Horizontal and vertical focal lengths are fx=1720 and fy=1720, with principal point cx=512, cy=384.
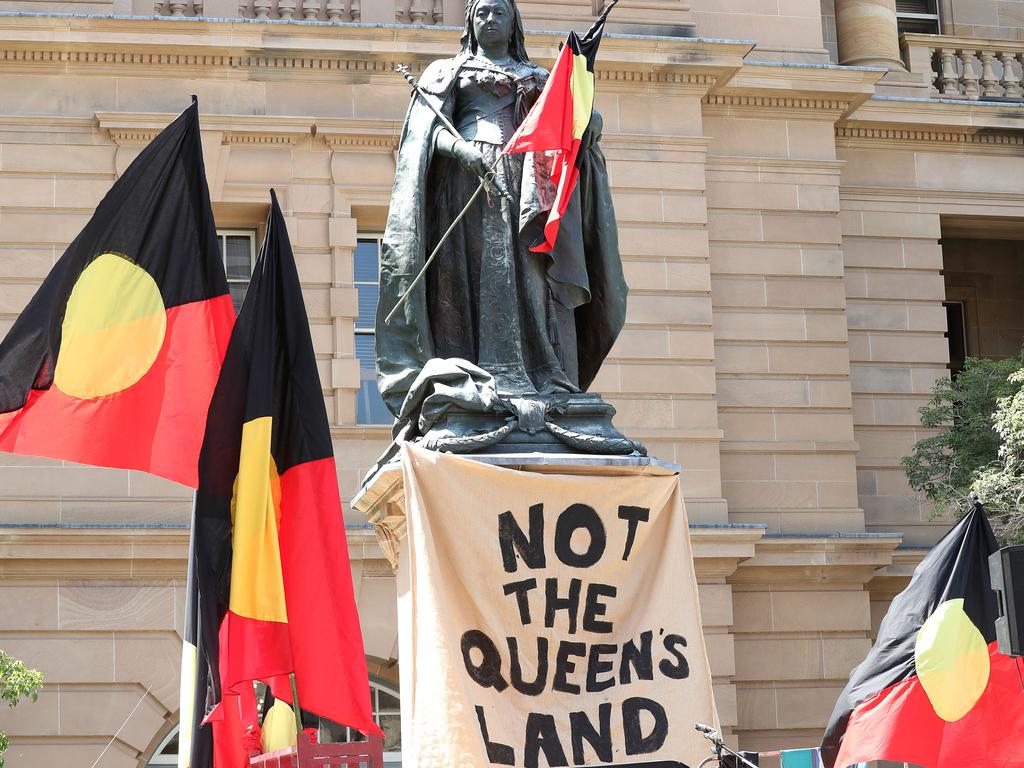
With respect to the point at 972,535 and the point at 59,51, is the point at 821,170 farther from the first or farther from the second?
the point at 972,535

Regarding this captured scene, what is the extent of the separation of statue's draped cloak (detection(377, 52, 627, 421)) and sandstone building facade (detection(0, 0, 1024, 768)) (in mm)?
11719

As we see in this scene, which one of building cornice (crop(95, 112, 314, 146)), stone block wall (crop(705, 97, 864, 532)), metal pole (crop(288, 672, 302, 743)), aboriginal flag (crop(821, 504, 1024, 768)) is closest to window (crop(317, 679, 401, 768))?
stone block wall (crop(705, 97, 864, 532))

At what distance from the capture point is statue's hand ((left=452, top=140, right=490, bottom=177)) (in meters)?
7.60

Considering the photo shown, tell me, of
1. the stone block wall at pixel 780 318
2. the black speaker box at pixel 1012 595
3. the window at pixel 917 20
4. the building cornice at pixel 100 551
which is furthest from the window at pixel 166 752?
the window at pixel 917 20

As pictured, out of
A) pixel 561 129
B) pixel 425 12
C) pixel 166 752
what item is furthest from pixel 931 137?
pixel 561 129

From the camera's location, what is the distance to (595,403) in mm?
7285

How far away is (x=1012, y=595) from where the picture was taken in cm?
668

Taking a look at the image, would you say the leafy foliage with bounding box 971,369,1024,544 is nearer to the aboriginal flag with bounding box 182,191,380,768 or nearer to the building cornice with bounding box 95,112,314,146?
the building cornice with bounding box 95,112,314,146

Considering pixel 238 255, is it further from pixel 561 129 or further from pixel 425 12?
pixel 561 129

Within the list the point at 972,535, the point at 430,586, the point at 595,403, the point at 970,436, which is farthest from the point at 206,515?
the point at 970,436

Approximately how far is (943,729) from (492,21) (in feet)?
16.9

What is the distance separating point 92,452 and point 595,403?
2159 mm

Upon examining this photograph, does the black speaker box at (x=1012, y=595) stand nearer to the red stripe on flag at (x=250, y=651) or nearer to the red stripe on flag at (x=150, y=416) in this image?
the red stripe on flag at (x=250, y=651)

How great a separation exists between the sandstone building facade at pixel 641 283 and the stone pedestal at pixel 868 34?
99 centimetres
